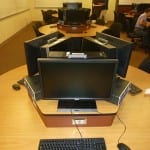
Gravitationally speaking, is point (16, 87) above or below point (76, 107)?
below

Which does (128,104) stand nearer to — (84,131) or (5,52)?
(84,131)

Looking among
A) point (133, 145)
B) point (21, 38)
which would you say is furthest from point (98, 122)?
point (21, 38)

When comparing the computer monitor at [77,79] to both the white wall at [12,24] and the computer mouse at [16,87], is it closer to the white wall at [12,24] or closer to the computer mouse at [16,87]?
the computer mouse at [16,87]

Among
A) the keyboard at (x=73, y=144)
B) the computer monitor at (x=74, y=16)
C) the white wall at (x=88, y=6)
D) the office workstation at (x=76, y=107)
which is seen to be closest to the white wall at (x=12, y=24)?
the white wall at (x=88, y=6)

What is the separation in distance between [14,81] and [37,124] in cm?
79

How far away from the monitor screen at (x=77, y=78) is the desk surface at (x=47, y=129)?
23cm

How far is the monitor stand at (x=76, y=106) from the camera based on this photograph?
1.43 m

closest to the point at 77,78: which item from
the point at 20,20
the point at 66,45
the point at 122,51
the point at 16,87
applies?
the point at 122,51

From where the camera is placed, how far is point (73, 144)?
4.18ft

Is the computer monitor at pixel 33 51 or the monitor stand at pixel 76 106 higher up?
the computer monitor at pixel 33 51

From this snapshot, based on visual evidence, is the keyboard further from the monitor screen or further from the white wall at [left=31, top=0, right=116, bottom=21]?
the white wall at [left=31, top=0, right=116, bottom=21]

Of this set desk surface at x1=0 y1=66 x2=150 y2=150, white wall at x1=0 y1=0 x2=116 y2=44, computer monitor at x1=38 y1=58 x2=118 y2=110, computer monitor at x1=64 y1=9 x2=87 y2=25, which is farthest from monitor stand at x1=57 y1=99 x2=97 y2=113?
white wall at x1=0 y1=0 x2=116 y2=44

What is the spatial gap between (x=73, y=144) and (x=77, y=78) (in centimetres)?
43

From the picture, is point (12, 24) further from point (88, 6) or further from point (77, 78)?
point (77, 78)
